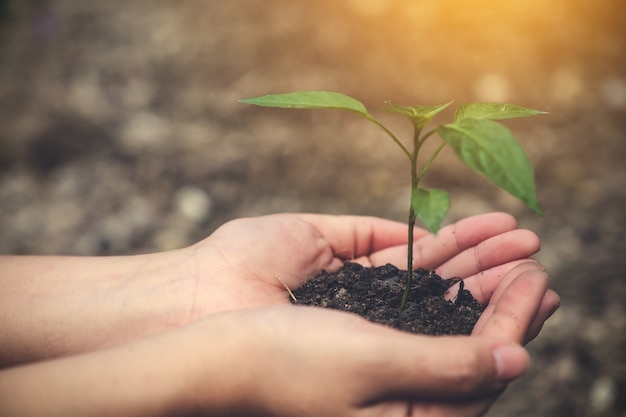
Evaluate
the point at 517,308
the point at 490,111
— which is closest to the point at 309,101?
the point at 490,111

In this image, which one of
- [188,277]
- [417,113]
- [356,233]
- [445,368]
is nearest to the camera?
[445,368]

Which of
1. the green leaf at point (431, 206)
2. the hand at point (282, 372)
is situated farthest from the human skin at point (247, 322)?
the green leaf at point (431, 206)

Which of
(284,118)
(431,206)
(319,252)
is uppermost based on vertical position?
(431,206)

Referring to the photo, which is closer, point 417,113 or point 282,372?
point 282,372

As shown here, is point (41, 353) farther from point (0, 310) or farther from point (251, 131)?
point (251, 131)

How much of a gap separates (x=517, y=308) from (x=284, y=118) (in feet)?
8.83

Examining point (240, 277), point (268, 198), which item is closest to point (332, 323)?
point (240, 277)

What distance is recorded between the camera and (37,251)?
3.27 m

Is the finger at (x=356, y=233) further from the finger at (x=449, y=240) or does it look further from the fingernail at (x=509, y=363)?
the fingernail at (x=509, y=363)

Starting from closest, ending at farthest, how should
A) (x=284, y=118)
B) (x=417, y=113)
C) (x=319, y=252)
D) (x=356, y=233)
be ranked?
(x=417, y=113), (x=319, y=252), (x=356, y=233), (x=284, y=118)

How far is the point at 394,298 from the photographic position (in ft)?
5.90

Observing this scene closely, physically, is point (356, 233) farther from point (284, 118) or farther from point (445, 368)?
point (284, 118)

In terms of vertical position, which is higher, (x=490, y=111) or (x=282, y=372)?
(x=490, y=111)

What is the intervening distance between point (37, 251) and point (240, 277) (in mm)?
1931
